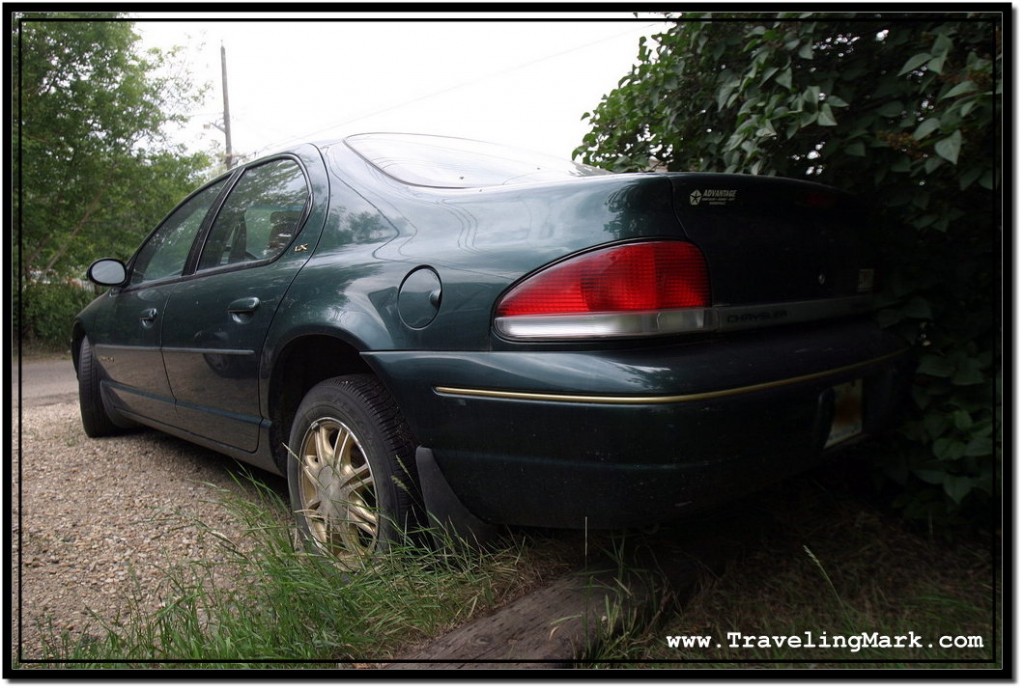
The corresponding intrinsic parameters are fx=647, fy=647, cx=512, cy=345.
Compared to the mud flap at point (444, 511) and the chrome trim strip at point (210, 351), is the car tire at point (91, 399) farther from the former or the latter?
the mud flap at point (444, 511)

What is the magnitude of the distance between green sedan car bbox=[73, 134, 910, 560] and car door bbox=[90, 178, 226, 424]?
70 centimetres

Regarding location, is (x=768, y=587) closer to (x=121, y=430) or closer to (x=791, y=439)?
(x=791, y=439)

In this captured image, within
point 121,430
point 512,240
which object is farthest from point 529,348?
point 121,430

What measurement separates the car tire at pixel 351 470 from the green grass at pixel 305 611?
0.10 metres

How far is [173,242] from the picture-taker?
3123mm

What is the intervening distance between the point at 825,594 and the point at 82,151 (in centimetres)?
564

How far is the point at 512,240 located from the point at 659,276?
1.21 ft

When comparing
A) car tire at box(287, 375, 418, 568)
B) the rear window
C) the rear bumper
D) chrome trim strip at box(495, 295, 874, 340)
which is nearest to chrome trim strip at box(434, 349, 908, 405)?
the rear bumper

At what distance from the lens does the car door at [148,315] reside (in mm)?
2924

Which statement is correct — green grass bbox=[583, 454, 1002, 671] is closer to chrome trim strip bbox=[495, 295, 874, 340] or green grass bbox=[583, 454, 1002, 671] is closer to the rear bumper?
the rear bumper

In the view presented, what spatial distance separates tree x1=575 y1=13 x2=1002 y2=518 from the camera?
1.76 m

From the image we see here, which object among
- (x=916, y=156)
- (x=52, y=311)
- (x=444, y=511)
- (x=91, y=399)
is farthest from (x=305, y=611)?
(x=52, y=311)

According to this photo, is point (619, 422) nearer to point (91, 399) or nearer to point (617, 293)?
point (617, 293)

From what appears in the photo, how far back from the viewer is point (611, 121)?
293 centimetres
